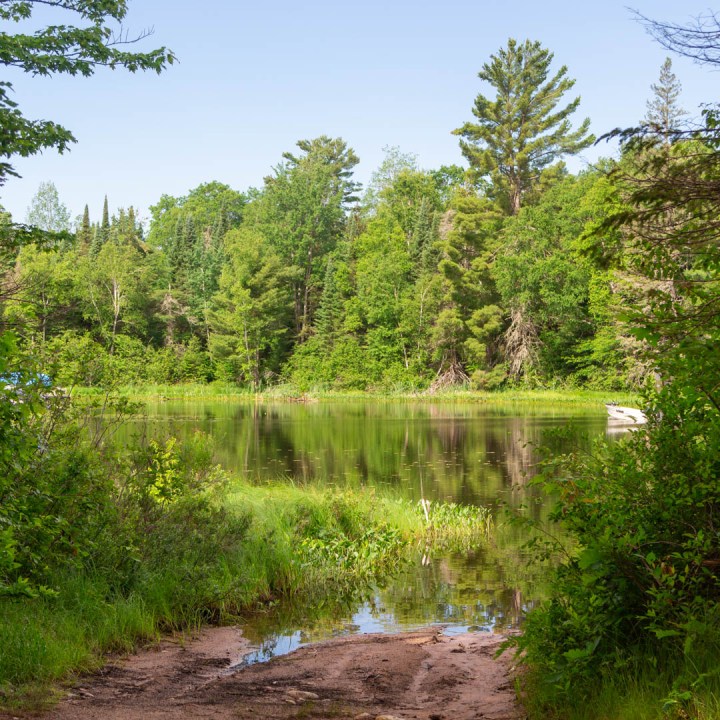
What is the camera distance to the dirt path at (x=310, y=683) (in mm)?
5496

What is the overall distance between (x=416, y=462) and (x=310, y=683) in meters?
17.2

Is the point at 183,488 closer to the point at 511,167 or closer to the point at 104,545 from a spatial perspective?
the point at 104,545

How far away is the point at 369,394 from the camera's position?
2333 inches

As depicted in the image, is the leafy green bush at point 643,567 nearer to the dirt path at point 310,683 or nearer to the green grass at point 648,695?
the green grass at point 648,695

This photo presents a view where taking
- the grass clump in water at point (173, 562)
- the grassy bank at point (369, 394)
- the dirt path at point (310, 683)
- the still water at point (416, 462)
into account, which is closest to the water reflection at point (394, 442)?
the still water at point (416, 462)

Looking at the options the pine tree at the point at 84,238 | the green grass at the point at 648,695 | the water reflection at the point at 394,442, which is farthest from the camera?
the pine tree at the point at 84,238

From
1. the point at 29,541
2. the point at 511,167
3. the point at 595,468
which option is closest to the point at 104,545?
the point at 29,541

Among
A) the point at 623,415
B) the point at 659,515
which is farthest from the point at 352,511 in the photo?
the point at 623,415

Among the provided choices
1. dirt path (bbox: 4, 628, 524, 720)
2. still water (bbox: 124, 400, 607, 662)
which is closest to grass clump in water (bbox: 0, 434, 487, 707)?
dirt path (bbox: 4, 628, 524, 720)

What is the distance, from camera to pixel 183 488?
986 cm

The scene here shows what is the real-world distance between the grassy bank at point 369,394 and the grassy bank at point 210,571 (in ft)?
105

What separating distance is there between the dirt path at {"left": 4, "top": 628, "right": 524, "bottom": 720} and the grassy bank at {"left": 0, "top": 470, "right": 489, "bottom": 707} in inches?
13.1

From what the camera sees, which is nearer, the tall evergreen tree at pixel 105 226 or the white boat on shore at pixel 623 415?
the white boat on shore at pixel 623 415

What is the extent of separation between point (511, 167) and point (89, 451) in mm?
48986
